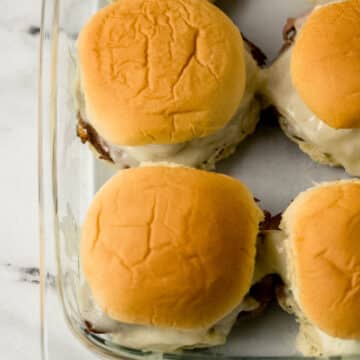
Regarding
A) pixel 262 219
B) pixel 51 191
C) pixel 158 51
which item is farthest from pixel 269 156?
pixel 51 191

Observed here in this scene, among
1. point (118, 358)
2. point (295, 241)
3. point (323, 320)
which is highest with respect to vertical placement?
point (295, 241)

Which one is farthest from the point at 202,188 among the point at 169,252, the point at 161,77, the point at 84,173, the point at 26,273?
the point at 26,273

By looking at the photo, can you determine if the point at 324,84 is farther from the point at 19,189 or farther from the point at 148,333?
the point at 19,189

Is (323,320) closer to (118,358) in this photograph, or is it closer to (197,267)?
(197,267)

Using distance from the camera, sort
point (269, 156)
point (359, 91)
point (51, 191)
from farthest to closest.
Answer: point (269, 156) → point (51, 191) → point (359, 91)

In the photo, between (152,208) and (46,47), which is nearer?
(152,208)

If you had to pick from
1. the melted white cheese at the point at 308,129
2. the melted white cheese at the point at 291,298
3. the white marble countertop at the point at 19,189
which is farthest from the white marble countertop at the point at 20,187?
the melted white cheese at the point at 291,298

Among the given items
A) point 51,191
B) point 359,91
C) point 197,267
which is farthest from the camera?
point 51,191

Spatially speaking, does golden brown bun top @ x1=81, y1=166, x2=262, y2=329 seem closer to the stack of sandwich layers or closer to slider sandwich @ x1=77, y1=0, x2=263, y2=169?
the stack of sandwich layers
